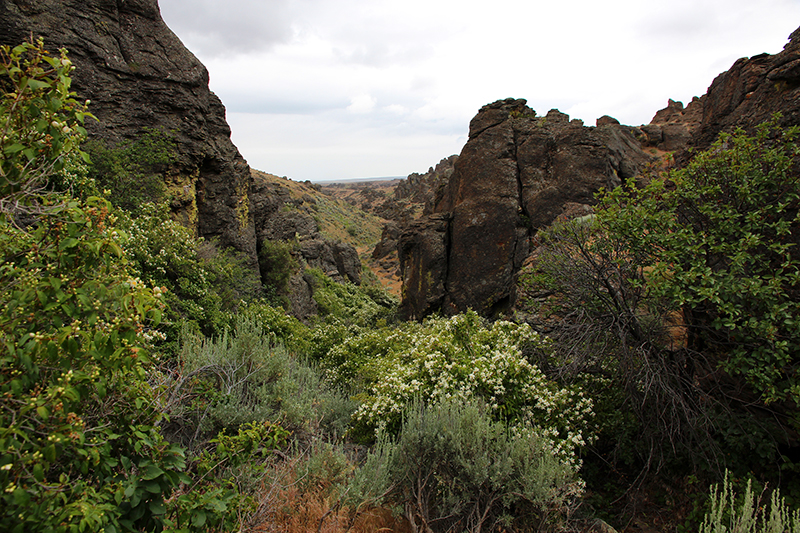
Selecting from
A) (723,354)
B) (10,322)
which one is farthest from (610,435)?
(10,322)

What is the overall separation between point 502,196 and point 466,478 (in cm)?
996

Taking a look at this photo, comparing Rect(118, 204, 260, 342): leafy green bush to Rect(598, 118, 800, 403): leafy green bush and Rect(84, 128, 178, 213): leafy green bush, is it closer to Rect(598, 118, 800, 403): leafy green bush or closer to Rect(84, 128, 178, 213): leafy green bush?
Rect(84, 128, 178, 213): leafy green bush

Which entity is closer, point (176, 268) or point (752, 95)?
point (752, 95)

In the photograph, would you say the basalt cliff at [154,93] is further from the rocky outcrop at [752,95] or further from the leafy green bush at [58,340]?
the rocky outcrop at [752,95]

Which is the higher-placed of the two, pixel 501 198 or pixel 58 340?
pixel 501 198

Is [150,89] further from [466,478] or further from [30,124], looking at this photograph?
[466,478]

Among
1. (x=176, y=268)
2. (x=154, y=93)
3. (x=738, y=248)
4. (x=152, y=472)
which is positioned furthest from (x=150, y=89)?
(x=738, y=248)

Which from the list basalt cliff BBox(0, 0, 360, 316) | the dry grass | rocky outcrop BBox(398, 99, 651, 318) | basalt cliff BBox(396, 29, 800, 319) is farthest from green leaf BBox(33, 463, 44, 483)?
rocky outcrop BBox(398, 99, 651, 318)

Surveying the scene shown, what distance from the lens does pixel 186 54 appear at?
428 inches

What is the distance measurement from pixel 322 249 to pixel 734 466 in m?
19.8

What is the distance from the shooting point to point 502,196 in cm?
1260

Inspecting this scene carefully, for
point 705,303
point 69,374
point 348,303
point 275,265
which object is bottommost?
point 348,303

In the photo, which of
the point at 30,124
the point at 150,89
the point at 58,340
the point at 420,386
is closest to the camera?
the point at 58,340

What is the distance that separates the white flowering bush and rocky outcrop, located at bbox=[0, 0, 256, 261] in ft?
24.9
